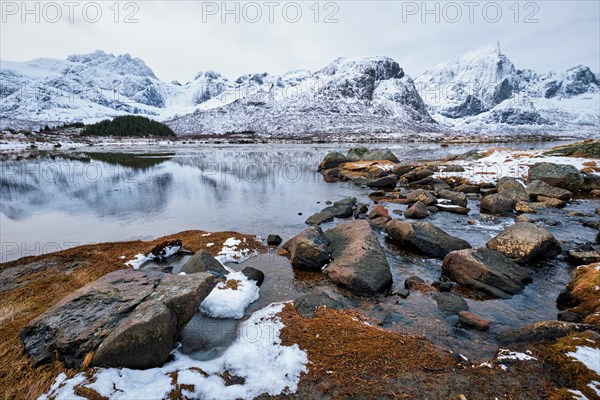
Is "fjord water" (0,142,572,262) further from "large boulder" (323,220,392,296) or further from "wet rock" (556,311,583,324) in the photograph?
"wet rock" (556,311,583,324)

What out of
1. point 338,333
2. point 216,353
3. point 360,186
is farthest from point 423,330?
point 360,186

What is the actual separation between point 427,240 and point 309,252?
4957 mm

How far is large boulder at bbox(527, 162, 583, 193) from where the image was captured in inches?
853

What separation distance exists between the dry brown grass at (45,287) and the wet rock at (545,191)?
19469mm

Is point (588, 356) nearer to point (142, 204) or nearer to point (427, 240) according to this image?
point (427, 240)

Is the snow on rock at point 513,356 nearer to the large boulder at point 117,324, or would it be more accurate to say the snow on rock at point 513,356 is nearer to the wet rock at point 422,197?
the large boulder at point 117,324

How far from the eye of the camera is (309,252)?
33.7 feet

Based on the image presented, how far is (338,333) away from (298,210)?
12629 millimetres

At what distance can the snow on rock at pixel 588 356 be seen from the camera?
5.04m

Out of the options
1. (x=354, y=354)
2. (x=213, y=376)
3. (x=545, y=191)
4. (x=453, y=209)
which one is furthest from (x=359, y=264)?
(x=545, y=191)

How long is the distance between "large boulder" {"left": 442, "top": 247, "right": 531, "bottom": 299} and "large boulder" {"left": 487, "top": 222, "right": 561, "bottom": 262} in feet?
3.17

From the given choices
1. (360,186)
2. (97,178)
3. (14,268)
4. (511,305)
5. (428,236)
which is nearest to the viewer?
(511,305)

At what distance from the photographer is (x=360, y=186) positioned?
93.6ft

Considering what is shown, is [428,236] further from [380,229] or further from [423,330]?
[423,330]
